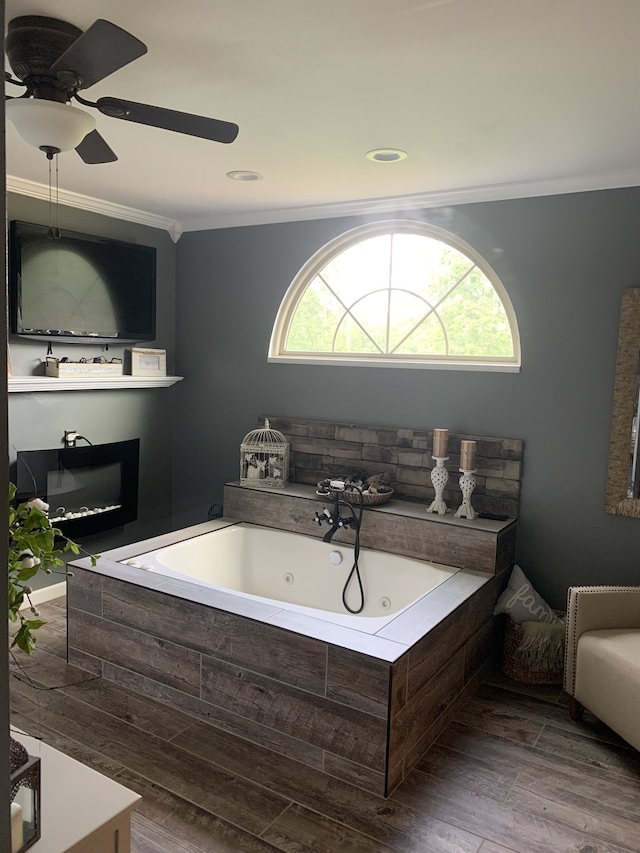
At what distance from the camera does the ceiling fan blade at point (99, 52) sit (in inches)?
65.3

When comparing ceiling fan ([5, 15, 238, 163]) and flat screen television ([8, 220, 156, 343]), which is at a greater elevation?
ceiling fan ([5, 15, 238, 163])

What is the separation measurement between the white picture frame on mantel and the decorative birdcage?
2.90 feet

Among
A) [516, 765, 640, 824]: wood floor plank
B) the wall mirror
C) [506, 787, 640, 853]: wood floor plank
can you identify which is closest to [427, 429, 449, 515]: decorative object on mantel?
the wall mirror

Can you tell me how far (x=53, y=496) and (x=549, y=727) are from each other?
2.98m

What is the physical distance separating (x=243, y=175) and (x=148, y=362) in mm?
1686

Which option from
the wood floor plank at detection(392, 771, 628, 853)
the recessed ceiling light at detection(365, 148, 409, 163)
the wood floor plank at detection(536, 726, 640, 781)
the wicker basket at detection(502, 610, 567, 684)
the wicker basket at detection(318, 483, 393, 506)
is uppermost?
the recessed ceiling light at detection(365, 148, 409, 163)

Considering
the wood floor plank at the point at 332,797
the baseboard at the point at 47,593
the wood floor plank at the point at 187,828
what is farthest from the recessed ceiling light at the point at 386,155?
the baseboard at the point at 47,593

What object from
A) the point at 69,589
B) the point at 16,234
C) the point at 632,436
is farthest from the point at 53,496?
the point at 632,436

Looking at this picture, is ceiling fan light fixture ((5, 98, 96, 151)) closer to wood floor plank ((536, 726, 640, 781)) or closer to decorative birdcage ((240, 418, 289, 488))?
decorative birdcage ((240, 418, 289, 488))

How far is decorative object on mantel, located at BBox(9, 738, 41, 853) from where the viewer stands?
4.17 feet

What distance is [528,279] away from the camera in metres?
3.66

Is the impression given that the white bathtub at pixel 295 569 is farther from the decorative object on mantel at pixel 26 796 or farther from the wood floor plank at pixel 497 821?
the decorative object on mantel at pixel 26 796

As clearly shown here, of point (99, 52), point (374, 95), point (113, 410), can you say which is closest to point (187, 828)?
point (99, 52)

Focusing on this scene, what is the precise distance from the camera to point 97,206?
170 inches
